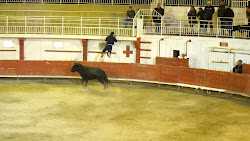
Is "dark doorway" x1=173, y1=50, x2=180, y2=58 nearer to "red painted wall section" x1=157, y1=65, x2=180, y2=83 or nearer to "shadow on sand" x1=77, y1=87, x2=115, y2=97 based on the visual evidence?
"red painted wall section" x1=157, y1=65, x2=180, y2=83

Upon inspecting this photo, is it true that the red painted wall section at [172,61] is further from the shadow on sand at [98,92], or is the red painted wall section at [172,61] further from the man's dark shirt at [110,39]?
the shadow on sand at [98,92]

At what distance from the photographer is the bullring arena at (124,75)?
17.6 metres

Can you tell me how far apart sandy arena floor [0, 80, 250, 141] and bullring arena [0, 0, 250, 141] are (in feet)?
0.13

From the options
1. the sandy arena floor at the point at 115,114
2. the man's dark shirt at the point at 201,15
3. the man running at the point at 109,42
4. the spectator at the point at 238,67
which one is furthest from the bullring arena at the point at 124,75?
the man's dark shirt at the point at 201,15

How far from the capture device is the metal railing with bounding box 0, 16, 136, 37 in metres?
27.9

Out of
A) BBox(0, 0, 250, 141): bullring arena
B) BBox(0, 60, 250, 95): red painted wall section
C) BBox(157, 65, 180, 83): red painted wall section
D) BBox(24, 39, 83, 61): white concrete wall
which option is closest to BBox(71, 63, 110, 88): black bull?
BBox(0, 0, 250, 141): bullring arena

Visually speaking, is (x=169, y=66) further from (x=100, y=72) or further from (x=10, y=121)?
(x=10, y=121)

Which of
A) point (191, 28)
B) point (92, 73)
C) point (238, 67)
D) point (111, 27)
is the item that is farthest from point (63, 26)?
point (238, 67)

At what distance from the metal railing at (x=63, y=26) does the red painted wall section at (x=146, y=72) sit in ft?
6.52

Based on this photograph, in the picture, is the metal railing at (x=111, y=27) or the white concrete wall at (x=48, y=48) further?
the white concrete wall at (x=48, y=48)

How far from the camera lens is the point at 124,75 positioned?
1072 inches

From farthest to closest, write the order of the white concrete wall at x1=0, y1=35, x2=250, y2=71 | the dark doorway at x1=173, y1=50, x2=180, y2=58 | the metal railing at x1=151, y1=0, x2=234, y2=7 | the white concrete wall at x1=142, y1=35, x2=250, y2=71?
the metal railing at x1=151, y1=0, x2=234, y2=7 → the dark doorway at x1=173, y1=50, x2=180, y2=58 → the white concrete wall at x1=0, y1=35, x2=250, y2=71 → the white concrete wall at x1=142, y1=35, x2=250, y2=71

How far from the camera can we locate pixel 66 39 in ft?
95.1

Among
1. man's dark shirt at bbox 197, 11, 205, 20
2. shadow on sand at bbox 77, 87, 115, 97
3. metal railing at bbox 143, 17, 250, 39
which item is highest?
man's dark shirt at bbox 197, 11, 205, 20
